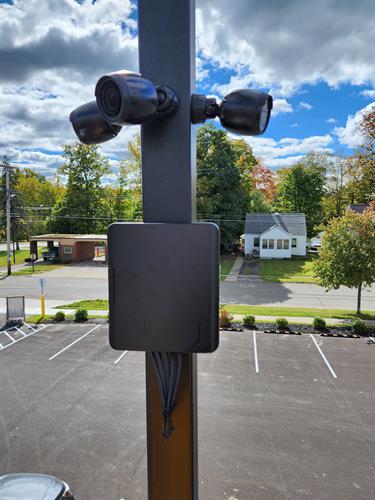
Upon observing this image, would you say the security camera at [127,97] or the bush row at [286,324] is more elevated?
the security camera at [127,97]

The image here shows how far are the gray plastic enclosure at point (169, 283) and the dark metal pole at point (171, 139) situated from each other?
17 centimetres

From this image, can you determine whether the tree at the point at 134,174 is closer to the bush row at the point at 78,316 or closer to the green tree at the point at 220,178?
the green tree at the point at 220,178

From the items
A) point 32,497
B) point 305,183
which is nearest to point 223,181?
point 305,183

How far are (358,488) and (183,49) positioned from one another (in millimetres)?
5399

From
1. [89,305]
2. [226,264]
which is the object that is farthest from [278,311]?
[226,264]

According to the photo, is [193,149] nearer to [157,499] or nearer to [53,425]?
[157,499]

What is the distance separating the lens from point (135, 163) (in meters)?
24.1

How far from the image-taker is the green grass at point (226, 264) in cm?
2259

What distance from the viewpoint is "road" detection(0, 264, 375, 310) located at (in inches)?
643

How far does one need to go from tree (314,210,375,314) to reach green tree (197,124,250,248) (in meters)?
13.2

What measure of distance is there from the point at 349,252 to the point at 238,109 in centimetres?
1229

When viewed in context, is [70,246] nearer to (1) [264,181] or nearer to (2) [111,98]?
(1) [264,181]

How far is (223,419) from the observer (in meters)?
6.38

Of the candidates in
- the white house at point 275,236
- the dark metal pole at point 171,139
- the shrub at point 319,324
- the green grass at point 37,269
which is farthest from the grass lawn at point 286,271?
the dark metal pole at point 171,139
